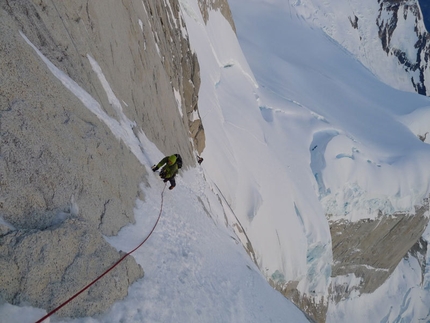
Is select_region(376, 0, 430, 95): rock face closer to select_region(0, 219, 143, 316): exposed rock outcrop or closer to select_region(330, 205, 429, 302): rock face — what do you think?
select_region(330, 205, 429, 302): rock face

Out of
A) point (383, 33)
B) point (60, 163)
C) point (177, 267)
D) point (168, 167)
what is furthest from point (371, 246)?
point (383, 33)

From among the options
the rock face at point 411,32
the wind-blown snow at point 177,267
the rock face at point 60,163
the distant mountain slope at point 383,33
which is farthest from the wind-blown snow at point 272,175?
the rock face at point 411,32

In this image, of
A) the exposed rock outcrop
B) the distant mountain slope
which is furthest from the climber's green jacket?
the distant mountain slope

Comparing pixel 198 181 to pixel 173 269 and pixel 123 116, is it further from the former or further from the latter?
pixel 173 269

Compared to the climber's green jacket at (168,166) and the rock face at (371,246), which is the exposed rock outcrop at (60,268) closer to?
the climber's green jacket at (168,166)

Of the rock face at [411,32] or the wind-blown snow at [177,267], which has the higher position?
the wind-blown snow at [177,267]
